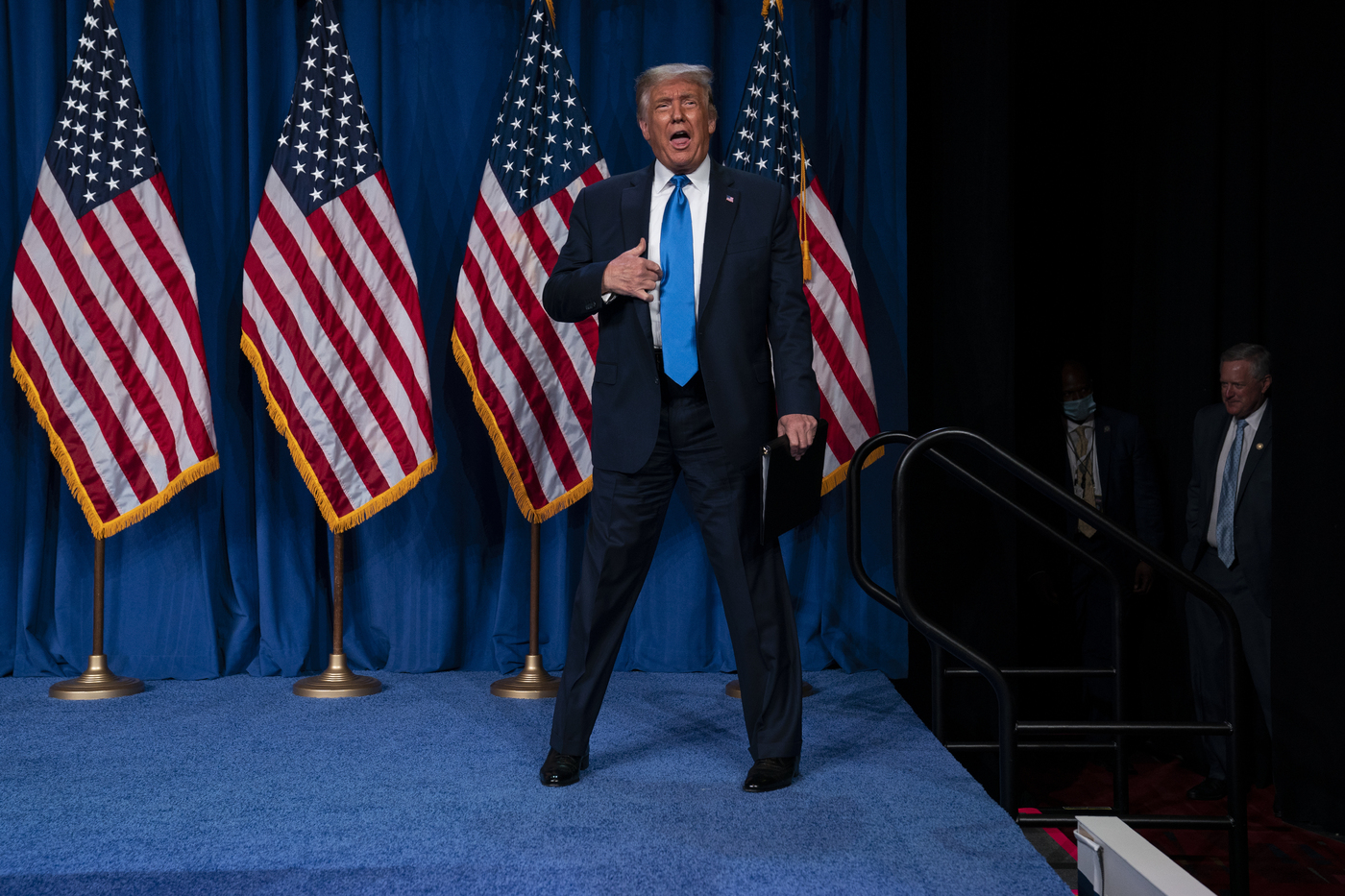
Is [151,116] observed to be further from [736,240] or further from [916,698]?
[916,698]

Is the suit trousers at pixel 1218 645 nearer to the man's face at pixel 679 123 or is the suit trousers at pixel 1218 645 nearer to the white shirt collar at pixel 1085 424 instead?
the white shirt collar at pixel 1085 424

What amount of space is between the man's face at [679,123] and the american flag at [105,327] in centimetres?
208

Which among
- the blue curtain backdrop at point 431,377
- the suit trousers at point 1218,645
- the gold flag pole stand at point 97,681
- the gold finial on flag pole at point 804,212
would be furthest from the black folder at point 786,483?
the gold flag pole stand at point 97,681

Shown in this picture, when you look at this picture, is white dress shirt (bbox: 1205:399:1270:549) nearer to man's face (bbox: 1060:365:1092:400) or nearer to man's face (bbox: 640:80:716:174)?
man's face (bbox: 1060:365:1092:400)

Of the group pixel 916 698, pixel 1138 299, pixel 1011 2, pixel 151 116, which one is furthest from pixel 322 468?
pixel 1138 299

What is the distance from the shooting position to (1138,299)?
178 inches

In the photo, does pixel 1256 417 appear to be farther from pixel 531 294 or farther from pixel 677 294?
pixel 531 294

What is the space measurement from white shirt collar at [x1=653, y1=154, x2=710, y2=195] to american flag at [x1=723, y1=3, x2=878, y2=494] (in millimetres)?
Answer: 1432

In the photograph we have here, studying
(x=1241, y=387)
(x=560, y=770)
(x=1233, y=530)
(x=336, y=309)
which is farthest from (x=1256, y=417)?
(x=336, y=309)

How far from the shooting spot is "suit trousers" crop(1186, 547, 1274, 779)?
12.2 ft

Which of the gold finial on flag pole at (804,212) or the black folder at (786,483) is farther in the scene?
the gold finial on flag pole at (804,212)

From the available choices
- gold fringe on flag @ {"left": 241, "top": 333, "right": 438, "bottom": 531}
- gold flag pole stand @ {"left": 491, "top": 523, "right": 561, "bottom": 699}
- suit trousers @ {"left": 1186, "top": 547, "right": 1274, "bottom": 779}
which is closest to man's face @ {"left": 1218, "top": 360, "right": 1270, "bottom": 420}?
suit trousers @ {"left": 1186, "top": 547, "right": 1274, "bottom": 779}

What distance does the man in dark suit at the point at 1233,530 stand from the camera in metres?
3.70

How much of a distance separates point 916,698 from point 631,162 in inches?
96.0
